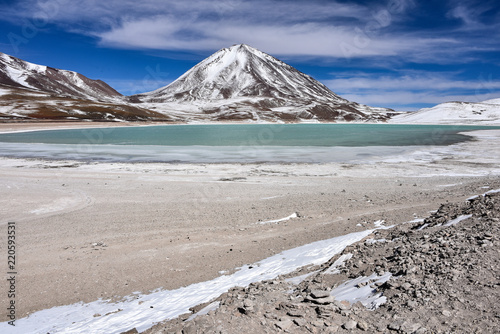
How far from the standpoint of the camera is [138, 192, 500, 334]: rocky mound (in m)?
4.30

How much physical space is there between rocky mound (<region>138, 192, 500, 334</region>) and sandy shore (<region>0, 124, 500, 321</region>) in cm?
230

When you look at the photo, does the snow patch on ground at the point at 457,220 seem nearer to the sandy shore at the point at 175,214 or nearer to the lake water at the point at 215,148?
the sandy shore at the point at 175,214

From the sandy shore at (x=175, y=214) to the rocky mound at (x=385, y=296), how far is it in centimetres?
230

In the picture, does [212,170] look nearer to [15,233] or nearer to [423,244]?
[15,233]

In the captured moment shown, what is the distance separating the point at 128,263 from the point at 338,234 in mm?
5583

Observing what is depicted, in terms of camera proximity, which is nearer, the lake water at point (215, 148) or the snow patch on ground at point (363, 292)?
the snow patch on ground at point (363, 292)

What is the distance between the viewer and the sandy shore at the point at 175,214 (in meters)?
7.29

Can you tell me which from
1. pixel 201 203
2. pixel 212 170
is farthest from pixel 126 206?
pixel 212 170

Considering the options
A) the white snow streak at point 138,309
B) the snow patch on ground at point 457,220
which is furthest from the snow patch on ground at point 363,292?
the snow patch on ground at point 457,220

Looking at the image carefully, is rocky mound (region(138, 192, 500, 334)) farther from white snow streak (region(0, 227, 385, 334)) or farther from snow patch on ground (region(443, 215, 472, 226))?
snow patch on ground (region(443, 215, 472, 226))

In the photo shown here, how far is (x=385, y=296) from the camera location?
4.90 m

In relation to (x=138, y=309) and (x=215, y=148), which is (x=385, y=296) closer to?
(x=138, y=309)

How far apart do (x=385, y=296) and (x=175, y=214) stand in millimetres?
7917

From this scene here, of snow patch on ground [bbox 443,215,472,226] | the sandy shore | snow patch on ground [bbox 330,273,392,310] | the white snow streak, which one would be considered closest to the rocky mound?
snow patch on ground [bbox 330,273,392,310]
